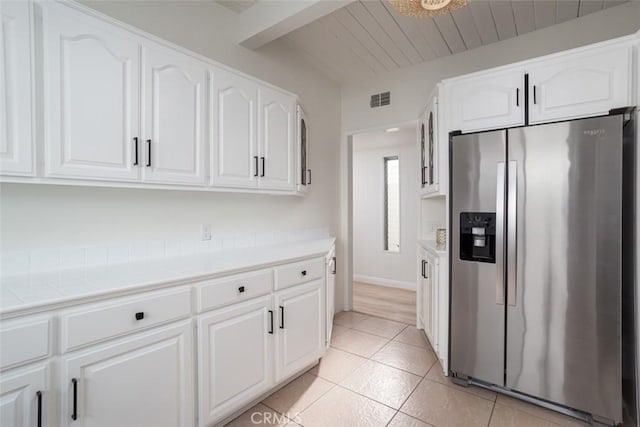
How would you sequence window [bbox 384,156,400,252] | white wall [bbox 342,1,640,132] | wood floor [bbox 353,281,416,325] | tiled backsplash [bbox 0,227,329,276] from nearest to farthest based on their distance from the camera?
tiled backsplash [bbox 0,227,329,276]
white wall [bbox 342,1,640,132]
wood floor [bbox 353,281,416,325]
window [bbox 384,156,400,252]

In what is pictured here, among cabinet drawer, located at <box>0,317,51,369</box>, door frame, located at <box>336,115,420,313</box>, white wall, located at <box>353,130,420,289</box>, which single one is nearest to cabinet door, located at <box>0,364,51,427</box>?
cabinet drawer, located at <box>0,317,51,369</box>

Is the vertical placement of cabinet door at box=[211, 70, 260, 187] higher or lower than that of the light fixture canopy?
lower

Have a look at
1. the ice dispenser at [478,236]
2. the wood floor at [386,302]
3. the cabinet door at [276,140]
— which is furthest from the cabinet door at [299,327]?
the wood floor at [386,302]

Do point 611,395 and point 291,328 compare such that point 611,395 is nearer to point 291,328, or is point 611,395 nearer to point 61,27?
point 291,328

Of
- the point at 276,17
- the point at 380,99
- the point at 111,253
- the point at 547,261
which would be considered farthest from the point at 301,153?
the point at 547,261

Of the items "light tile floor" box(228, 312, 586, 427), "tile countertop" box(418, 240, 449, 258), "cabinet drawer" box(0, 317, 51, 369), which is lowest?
"light tile floor" box(228, 312, 586, 427)

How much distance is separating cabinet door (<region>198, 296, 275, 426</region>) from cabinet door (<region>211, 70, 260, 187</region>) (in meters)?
0.86

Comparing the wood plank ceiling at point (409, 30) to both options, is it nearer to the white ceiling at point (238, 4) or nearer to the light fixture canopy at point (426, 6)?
the white ceiling at point (238, 4)

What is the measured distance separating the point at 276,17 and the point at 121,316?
2132 millimetres

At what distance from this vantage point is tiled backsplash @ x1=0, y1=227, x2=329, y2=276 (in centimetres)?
147

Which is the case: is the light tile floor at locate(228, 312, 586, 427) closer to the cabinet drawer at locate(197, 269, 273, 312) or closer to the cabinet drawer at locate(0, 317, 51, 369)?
the cabinet drawer at locate(197, 269, 273, 312)

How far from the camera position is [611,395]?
176cm

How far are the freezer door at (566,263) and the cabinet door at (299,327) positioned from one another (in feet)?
4.30

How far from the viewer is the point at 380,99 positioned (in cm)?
351
